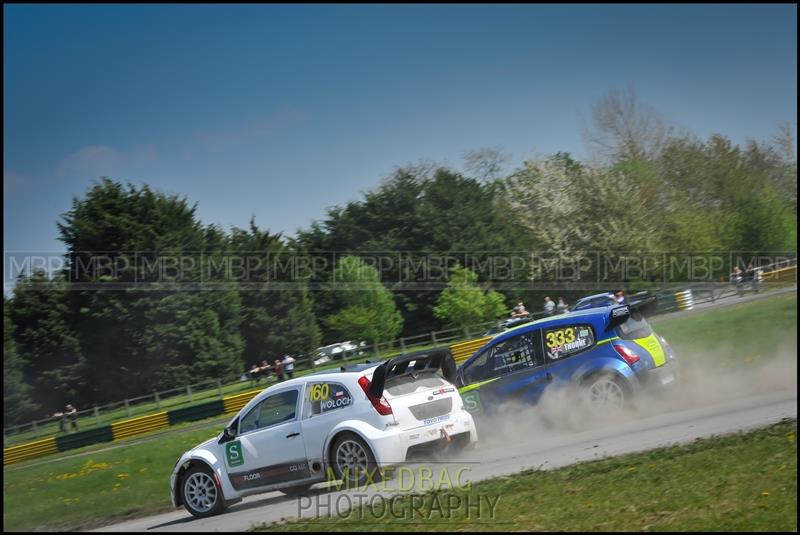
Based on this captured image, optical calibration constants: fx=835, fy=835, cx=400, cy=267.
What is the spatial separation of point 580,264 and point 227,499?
4723 centimetres

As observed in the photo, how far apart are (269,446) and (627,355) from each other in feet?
18.0

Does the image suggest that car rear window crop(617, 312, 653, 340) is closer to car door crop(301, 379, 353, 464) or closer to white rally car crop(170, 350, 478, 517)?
white rally car crop(170, 350, 478, 517)

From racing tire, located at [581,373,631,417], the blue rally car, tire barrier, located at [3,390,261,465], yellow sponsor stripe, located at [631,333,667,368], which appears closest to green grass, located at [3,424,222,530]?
the blue rally car

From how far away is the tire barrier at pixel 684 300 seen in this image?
113 ft

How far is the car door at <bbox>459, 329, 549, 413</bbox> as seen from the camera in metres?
13.0

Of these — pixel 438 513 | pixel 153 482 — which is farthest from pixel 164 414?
pixel 438 513

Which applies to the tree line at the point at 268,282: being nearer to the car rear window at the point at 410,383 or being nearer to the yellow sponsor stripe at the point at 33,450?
the yellow sponsor stripe at the point at 33,450

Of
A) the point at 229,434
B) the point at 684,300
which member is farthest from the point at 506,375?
the point at 684,300

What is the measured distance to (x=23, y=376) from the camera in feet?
184

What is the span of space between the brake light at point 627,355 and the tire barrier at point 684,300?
76.3 feet

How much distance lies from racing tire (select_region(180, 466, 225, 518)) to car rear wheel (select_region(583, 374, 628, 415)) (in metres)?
5.57

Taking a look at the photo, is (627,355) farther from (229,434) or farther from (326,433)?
(229,434)

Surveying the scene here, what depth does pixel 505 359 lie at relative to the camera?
13375 mm

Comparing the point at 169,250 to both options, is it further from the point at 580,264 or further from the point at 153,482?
the point at 153,482
